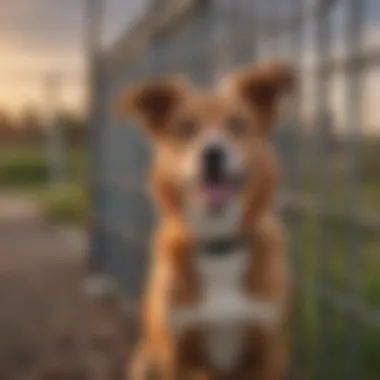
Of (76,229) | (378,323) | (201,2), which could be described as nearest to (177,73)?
(201,2)

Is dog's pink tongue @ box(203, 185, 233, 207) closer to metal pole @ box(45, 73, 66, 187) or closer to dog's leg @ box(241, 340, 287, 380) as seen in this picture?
dog's leg @ box(241, 340, 287, 380)

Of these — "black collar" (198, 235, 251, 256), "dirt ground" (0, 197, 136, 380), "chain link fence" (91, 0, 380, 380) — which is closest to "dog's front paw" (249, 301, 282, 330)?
"black collar" (198, 235, 251, 256)

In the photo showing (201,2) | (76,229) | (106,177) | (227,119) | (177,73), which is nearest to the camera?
(227,119)

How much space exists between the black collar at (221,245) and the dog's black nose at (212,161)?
203 mm

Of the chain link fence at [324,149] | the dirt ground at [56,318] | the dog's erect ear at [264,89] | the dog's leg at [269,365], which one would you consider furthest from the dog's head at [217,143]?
the dirt ground at [56,318]

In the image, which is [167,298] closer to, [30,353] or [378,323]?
[378,323]

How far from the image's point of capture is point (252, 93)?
12.2 feet

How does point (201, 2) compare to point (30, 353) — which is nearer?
point (201, 2)

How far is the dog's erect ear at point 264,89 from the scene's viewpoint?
3711 mm

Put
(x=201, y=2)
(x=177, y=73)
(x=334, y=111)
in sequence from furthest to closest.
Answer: (x=177, y=73), (x=201, y=2), (x=334, y=111)

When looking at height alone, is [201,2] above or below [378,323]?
above

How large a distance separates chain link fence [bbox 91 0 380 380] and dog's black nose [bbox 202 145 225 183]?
0.72 meters

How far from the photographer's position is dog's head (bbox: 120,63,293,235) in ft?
11.7

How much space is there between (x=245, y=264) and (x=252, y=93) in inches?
17.9
